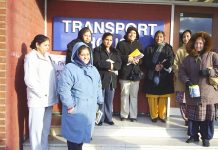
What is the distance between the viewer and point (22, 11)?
173 inches

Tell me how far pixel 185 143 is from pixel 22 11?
2951mm

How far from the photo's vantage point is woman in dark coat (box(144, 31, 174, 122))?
17.7ft

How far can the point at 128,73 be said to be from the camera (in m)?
5.41

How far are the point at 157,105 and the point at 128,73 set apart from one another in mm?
753

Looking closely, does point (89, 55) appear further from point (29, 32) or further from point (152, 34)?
point (152, 34)

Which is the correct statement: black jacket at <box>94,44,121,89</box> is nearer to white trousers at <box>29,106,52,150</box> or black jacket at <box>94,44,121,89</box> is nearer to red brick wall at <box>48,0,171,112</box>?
red brick wall at <box>48,0,171,112</box>

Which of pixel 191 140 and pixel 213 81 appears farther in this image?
pixel 191 140

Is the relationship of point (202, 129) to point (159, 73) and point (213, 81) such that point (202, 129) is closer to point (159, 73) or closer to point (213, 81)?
point (213, 81)

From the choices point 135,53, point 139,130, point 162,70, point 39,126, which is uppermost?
point 135,53

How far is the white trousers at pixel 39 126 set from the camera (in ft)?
13.8

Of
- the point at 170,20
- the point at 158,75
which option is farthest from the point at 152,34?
the point at 158,75

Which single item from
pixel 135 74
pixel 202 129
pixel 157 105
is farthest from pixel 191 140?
pixel 135 74

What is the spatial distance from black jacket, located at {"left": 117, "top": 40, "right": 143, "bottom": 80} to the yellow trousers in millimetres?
564

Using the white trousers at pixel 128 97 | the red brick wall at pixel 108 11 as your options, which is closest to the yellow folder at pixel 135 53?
the white trousers at pixel 128 97
